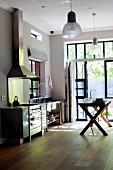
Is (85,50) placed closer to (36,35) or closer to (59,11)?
(36,35)

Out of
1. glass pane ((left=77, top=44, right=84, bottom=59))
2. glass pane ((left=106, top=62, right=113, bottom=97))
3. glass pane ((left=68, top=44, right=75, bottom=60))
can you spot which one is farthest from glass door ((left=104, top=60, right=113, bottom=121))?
glass pane ((left=68, top=44, right=75, bottom=60))

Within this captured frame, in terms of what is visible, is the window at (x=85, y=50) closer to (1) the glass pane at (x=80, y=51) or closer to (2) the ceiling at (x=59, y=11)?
(1) the glass pane at (x=80, y=51)

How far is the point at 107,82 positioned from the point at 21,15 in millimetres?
4155

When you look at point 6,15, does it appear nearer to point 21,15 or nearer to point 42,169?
point 21,15

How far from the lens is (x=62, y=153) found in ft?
17.0

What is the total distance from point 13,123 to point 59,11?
3185 mm

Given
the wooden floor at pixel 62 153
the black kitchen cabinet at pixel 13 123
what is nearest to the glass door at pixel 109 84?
the wooden floor at pixel 62 153

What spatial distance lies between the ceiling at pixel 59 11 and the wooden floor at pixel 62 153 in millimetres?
3281

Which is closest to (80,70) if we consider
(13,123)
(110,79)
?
(110,79)

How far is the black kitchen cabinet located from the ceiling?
2.50 m

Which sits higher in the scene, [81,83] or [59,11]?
[59,11]

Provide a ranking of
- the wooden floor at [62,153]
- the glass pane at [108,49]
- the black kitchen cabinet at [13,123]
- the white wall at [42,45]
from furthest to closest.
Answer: the glass pane at [108,49] → the white wall at [42,45] → the black kitchen cabinet at [13,123] → the wooden floor at [62,153]

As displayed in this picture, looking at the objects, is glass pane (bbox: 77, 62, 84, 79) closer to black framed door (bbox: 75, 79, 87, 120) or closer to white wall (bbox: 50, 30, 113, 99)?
black framed door (bbox: 75, 79, 87, 120)

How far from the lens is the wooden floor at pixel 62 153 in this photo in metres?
4.34
